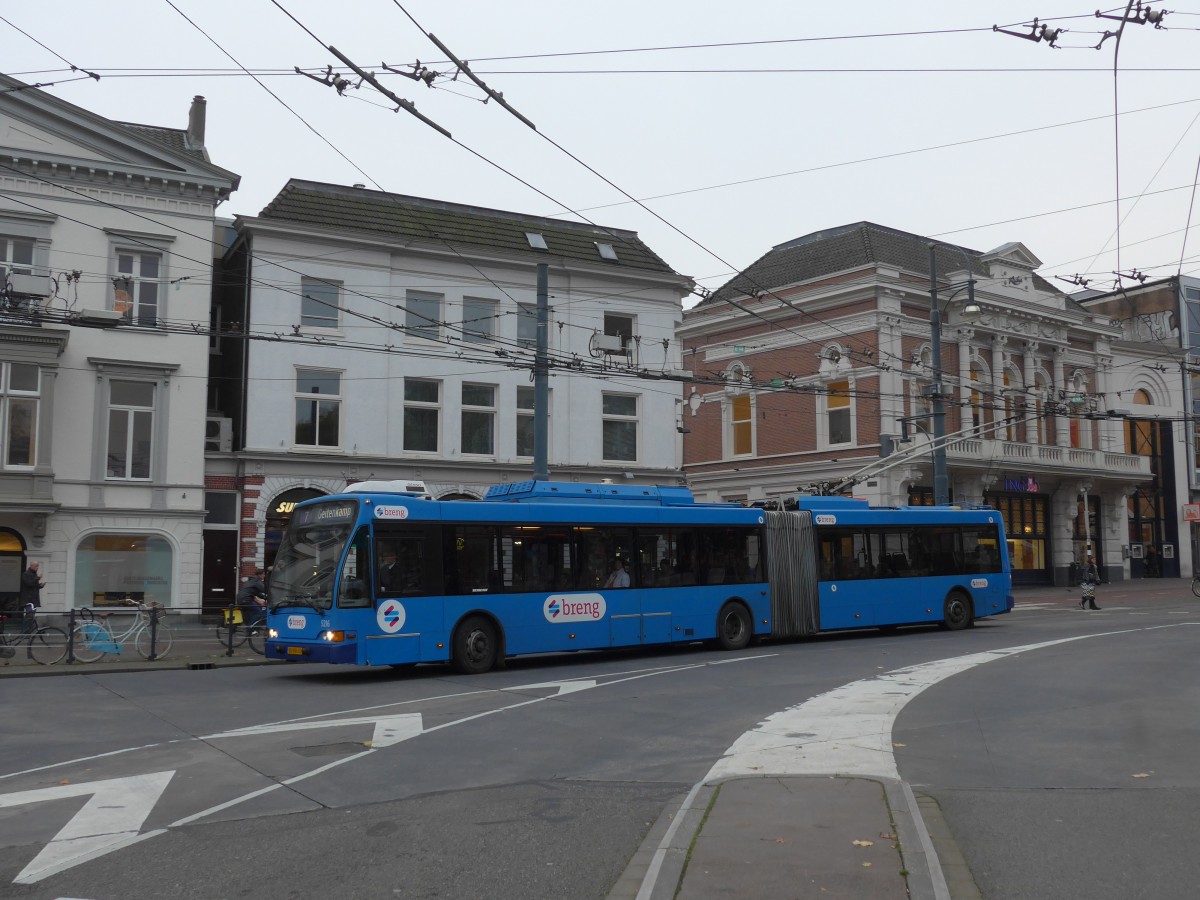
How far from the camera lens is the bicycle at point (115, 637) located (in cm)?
2031

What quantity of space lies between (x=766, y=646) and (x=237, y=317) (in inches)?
716

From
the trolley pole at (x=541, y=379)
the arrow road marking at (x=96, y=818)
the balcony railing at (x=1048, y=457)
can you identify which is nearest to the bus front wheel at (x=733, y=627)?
the trolley pole at (x=541, y=379)

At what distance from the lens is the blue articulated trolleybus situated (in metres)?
17.2

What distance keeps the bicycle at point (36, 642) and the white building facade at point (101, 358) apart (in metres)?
6.64

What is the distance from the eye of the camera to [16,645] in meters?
19.8

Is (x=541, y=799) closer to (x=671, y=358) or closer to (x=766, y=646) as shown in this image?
(x=766, y=646)

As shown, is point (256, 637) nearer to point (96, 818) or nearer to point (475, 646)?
point (475, 646)

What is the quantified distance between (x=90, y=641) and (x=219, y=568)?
899 cm

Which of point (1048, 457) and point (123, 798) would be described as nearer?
point (123, 798)

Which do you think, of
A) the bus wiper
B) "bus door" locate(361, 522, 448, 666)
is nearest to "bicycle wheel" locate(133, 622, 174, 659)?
the bus wiper

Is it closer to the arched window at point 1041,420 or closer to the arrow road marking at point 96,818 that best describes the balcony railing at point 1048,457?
the arched window at point 1041,420

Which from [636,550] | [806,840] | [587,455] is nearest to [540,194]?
[636,550]

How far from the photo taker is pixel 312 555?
57.3ft

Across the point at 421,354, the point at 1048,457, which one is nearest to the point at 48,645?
the point at 421,354
